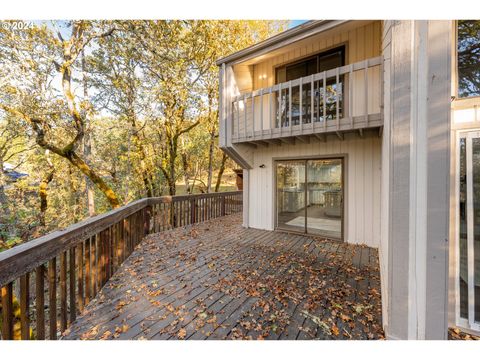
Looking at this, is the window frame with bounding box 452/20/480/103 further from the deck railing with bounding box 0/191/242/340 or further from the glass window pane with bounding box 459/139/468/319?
the deck railing with bounding box 0/191/242/340

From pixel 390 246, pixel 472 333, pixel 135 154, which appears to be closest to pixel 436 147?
pixel 390 246

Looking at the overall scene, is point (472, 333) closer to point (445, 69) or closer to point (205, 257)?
point (445, 69)

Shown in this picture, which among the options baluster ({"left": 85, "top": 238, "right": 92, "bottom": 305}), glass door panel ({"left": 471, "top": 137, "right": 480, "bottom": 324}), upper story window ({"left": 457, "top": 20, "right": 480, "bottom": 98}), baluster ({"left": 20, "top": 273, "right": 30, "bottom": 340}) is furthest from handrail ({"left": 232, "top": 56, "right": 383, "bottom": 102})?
baluster ({"left": 20, "top": 273, "right": 30, "bottom": 340})

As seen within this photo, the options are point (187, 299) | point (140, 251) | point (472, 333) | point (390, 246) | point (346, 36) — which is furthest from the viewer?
point (346, 36)

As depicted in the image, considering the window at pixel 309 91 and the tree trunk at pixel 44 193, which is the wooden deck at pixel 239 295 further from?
the tree trunk at pixel 44 193

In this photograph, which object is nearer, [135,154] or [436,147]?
[436,147]

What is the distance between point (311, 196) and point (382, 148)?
2.02 metres

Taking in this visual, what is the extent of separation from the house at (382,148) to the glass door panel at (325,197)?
25 millimetres

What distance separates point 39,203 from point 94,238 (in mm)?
8414

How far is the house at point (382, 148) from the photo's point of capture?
167 centimetres

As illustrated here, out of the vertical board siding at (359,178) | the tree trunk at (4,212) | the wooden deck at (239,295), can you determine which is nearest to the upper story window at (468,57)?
the vertical board siding at (359,178)

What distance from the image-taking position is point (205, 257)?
13.3ft

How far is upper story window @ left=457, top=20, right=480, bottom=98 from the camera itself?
2096 millimetres

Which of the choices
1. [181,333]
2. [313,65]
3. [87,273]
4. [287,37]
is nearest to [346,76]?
[313,65]
